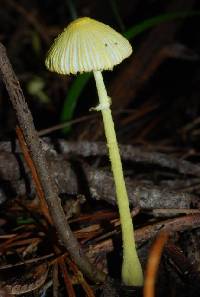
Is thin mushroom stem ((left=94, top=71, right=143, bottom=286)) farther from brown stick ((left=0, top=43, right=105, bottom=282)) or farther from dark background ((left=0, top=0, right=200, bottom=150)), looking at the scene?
dark background ((left=0, top=0, right=200, bottom=150))

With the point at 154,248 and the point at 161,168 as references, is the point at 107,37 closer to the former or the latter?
the point at 154,248

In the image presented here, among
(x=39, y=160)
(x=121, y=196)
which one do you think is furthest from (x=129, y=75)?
(x=39, y=160)

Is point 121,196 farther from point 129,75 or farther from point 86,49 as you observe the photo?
point 129,75

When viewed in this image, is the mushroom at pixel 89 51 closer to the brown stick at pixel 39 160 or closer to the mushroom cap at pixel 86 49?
the mushroom cap at pixel 86 49

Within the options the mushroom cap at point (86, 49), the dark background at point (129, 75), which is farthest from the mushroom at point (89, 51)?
the dark background at point (129, 75)

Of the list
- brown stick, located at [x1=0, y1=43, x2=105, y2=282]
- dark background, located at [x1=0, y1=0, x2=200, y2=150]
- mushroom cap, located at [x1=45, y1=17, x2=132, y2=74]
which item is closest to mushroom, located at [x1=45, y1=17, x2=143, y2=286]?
mushroom cap, located at [x1=45, y1=17, x2=132, y2=74]

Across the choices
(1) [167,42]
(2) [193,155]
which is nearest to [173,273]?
(2) [193,155]
